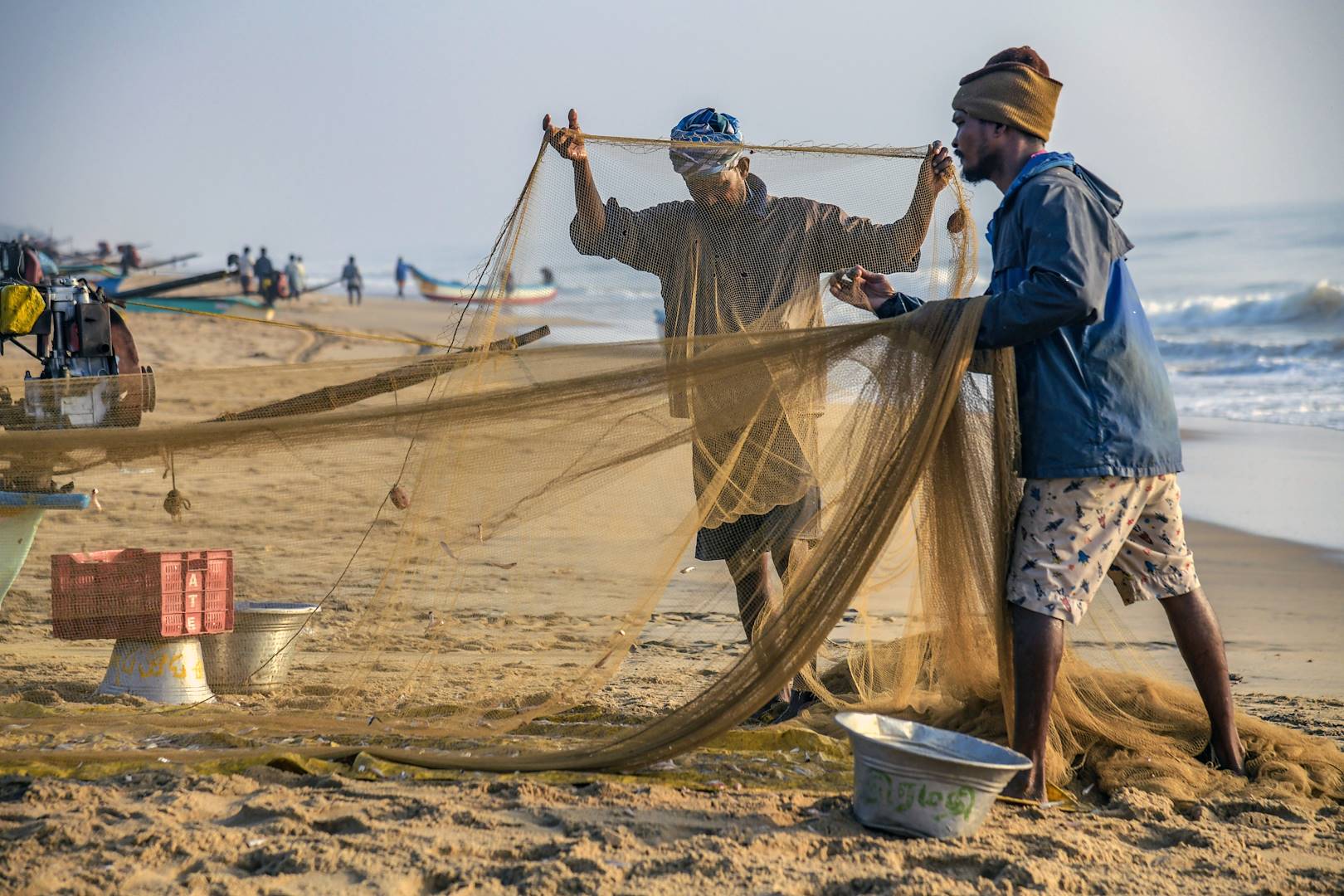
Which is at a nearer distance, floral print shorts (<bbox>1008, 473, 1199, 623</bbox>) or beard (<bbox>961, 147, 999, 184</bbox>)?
floral print shorts (<bbox>1008, 473, 1199, 623</bbox>)

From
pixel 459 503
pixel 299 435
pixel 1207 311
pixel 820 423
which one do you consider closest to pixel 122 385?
pixel 299 435

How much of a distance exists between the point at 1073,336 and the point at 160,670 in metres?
3.19

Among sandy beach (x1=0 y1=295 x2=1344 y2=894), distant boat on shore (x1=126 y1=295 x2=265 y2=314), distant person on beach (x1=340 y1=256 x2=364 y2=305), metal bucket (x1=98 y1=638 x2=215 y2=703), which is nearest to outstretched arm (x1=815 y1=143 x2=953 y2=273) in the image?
sandy beach (x1=0 y1=295 x2=1344 y2=894)

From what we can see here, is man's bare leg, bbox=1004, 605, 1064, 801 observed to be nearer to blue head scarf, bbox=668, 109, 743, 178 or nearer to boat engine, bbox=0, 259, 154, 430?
blue head scarf, bbox=668, 109, 743, 178

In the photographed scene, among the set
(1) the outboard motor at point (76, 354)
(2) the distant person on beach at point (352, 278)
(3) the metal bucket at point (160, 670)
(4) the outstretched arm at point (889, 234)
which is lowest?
(3) the metal bucket at point (160, 670)

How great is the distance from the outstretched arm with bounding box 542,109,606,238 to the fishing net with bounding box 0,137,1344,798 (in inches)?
0.8

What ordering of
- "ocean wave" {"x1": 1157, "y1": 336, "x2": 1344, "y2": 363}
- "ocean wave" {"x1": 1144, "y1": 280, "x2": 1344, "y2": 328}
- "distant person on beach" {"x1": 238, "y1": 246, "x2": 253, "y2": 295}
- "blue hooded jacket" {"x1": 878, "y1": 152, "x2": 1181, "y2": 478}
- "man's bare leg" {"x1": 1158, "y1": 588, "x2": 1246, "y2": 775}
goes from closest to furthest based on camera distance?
1. "blue hooded jacket" {"x1": 878, "y1": 152, "x2": 1181, "y2": 478}
2. "man's bare leg" {"x1": 1158, "y1": 588, "x2": 1246, "y2": 775}
3. "ocean wave" {"x1": 1157, "y1": 336, "x2": 1344, "y2": 363}
4. "ocean wave" {"x1": 1144, "y1": 280, "x2": 1344, "y2": 328}
5. "distant person on beach" {"x1": 238, "y1": 246, "x2": 253, "y2": 295}

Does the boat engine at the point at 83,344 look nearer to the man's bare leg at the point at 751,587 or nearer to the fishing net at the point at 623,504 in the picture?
the fishing net at the point at 623,504

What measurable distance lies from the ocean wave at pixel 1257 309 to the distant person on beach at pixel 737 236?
83.4 ft

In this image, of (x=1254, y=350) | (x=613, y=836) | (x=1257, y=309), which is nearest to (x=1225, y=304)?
(x=1257, y=309)

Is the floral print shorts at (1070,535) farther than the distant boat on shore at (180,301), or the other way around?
the distant boat on shore at (180,301)

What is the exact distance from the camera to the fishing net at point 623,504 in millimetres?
3465

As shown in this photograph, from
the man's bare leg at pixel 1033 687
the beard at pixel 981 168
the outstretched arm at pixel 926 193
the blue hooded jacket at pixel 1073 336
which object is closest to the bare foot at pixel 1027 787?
the man's bare leg at pixel 1033 687

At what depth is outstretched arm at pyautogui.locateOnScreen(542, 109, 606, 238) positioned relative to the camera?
4297 mm
